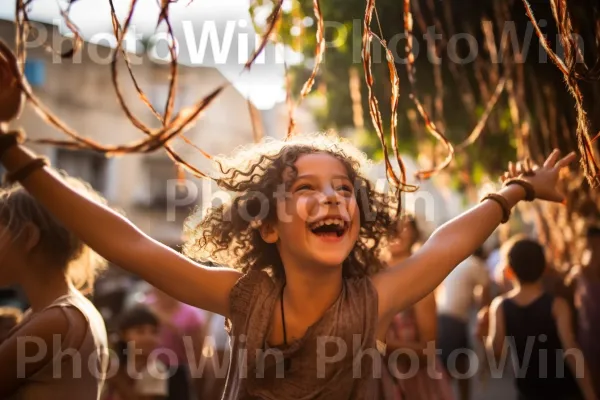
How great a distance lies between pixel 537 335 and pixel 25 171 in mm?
3554

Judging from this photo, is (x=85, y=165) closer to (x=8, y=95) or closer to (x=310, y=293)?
(x=310, y=293)

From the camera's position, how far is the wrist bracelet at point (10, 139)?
1.81 meters

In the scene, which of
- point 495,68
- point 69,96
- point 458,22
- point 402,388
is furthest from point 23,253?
point 69,96

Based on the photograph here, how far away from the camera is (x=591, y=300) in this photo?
5.96 meters

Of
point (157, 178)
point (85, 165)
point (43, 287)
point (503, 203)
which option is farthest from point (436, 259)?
point (157, 178)

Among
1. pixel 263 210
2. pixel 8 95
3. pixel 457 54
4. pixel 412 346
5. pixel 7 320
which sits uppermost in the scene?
pixel 457 54

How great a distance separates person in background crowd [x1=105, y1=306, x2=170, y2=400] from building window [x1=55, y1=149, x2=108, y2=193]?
2106cm

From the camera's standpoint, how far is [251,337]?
2184 millimetres

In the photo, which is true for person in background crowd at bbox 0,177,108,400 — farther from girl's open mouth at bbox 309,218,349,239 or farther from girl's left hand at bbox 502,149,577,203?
girl's left hand at bbox 502,149,577,203

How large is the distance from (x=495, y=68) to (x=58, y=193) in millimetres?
4161

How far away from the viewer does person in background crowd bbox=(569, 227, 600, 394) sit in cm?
595

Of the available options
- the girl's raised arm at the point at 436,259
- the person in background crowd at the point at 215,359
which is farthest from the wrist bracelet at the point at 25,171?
the person in background crowd at the point at 215,359

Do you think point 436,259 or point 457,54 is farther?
point 457,54

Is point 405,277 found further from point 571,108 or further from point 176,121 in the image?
point 571,108
